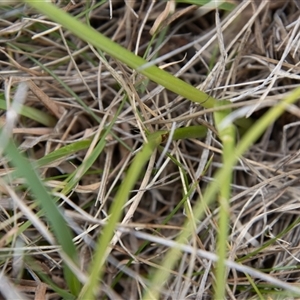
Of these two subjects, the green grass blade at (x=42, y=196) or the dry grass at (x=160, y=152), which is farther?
the dry grass at (x=160, y=152)

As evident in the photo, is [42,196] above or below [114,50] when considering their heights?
below

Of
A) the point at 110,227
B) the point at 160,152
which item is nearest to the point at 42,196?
the point at 110,227

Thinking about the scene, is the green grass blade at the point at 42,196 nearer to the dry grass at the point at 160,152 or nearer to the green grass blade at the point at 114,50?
the dry grass at the point at 160,152

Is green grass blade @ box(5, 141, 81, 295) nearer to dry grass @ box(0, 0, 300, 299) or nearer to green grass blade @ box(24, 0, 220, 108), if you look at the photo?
dry grass @ box(0, 0, 300, 299)

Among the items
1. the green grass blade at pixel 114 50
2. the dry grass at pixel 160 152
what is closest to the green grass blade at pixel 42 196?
the dry grass at pixel 160 152

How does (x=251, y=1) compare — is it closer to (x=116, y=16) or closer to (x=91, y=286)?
(x=116, y=16)

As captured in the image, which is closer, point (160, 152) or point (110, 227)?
point (110, 227)

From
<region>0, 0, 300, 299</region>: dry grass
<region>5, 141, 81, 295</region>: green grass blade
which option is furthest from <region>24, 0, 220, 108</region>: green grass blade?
<region>5, 141, 81, 295</region>: green grass blade

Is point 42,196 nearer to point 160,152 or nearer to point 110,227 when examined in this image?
point 110,227

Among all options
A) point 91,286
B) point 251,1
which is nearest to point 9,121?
point 91,286
